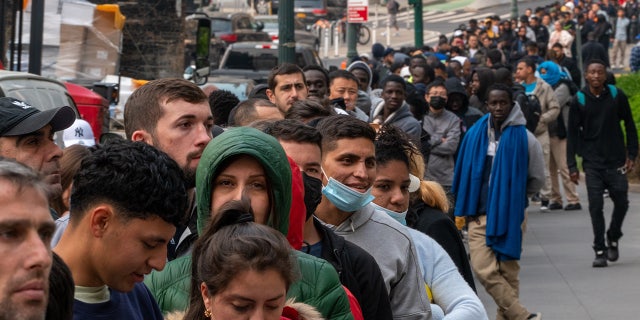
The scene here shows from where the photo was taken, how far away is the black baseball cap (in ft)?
17.1

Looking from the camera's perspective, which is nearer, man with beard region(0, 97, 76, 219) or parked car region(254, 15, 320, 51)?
man with beard region(0, 97, 76, 219)

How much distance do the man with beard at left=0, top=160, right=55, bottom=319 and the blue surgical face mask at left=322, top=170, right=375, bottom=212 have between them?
269 centimetres

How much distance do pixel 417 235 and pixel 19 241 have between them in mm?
3240

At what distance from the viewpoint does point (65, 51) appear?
20.0m

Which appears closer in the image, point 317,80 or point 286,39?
point 317,80

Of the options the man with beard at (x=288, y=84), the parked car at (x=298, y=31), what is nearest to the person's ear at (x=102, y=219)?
the man with beard at (x=288, y=84)

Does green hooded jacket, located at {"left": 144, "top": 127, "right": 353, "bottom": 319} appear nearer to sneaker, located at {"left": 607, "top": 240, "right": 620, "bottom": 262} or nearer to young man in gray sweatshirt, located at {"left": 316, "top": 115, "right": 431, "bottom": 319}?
young man in gray sweatshirt, located at {"left": 316, "top": 115, "right": 431, "bottom": 319}

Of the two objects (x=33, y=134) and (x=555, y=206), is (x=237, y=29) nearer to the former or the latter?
(x=555, y=206)

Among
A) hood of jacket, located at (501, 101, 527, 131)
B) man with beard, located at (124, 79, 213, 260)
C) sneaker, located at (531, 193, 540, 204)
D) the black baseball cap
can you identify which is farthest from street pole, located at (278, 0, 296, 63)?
man with beard, located at (124, 79, 213, 260)

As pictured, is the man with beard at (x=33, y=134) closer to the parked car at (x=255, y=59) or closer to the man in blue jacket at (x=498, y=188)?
the man in blue jacket at (x=498, y=188)

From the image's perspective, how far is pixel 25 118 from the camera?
529 centimetres

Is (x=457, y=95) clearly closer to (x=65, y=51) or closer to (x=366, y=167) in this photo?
(x=65, y=51)

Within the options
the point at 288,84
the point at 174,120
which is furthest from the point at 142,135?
the point at 288,84

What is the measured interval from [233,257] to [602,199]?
35.0 ft
